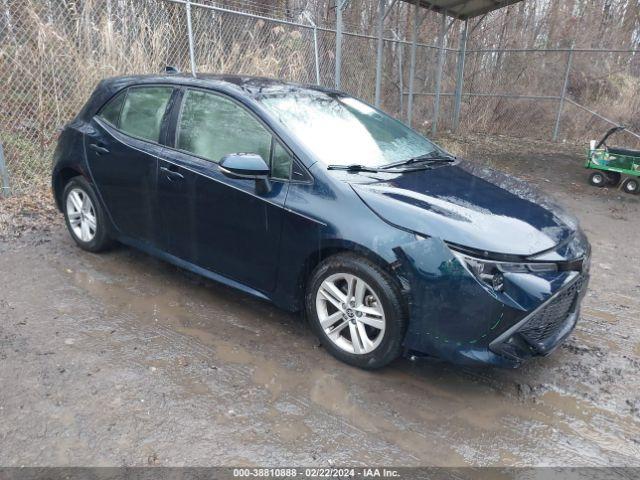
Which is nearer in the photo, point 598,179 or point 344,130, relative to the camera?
point 344,130

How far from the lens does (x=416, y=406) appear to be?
294 cm

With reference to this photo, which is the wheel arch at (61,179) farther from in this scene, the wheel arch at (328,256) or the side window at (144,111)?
the wheel arch at (328,256)

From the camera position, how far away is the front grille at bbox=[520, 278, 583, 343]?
2.85 meters

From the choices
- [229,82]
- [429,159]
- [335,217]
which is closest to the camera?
[335,217]

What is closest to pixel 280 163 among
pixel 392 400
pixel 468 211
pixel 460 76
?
pixel 468 211

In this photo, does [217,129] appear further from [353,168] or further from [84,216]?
[84,216]

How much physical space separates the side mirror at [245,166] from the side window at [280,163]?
11 cm

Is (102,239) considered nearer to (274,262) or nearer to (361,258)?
(274,262)

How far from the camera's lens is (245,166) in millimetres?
3246

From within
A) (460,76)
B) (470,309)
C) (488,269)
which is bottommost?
(470,309)

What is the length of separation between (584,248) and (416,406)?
57.4 inches

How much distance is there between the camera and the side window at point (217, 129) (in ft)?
11.6

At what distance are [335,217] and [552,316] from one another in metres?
1.36

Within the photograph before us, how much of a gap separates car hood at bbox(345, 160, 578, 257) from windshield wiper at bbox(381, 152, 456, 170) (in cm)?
14
